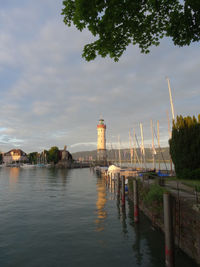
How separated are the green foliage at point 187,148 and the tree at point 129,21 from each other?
50.9ft

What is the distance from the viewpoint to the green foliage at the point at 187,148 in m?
22.9

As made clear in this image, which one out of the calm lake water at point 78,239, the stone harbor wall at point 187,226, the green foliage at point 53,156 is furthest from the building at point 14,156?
the stone harbor wall at point 187,226

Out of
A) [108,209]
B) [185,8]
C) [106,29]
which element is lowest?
[108,209]

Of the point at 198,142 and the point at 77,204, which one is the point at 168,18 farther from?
the point at 77,204

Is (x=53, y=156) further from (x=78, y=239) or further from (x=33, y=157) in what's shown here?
(x=78, y=239)

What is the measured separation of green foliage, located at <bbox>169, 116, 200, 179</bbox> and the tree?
50.9ft

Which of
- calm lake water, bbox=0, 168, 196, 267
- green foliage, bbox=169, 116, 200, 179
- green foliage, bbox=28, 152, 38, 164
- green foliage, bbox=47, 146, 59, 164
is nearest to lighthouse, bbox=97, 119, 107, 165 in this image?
green foliage, bbox=47, 146, 59, 164

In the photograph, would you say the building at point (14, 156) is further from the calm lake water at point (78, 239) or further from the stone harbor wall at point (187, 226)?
the stone harbor wall at point (187, 226)

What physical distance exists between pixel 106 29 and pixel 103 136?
350 ft

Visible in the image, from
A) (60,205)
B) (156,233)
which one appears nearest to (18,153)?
(60,205)

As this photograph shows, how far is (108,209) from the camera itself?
21.1 m

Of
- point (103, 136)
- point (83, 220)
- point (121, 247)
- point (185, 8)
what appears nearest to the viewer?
point (185, 8)

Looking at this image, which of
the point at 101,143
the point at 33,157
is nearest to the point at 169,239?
the point at 101,143

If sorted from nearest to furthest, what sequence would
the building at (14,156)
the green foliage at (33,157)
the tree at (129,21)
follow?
the tree at (129,21)
the green foliage at (33,157)
the building at (14,156)
